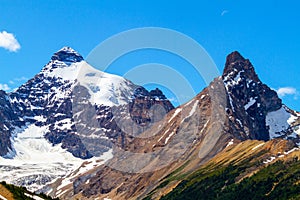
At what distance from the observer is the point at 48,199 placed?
12650cm

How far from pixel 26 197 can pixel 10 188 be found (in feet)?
16.6

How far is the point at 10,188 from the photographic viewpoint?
117375 mm

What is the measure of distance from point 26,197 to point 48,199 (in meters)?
12.2

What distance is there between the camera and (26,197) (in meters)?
115

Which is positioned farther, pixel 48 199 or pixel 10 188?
pixel 48 199

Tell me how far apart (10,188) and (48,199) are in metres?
12.0

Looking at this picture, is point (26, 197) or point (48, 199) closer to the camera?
point (26, 197)
